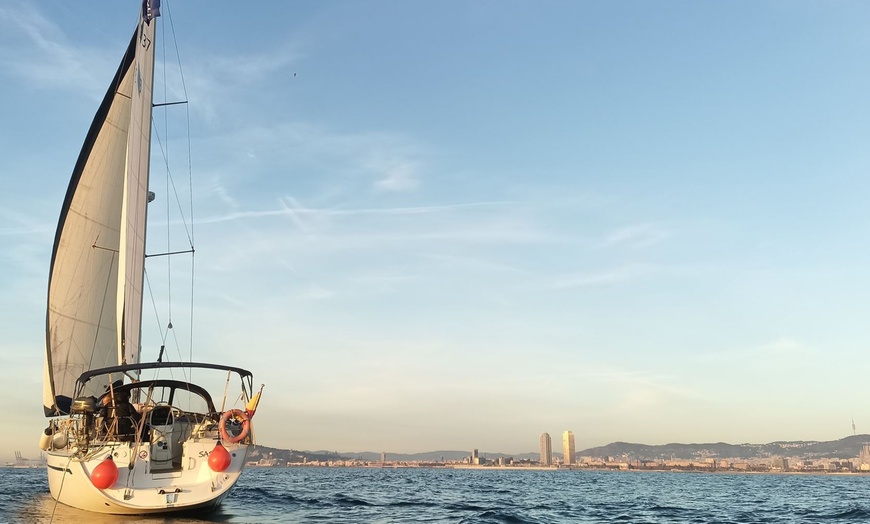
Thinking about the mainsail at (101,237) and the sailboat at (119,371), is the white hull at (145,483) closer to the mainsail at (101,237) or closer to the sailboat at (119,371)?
the sailboat at (119,371)

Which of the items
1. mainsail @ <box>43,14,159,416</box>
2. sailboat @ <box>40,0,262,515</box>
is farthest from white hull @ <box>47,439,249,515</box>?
mainsail @ <box>43,14,159,416</box>

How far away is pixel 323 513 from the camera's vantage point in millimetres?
21953

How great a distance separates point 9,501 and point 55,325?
6.90 meters

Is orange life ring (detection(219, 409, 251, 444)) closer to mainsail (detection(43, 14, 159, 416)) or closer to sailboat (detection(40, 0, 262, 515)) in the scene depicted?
sailboat (detection(40, 0, 262, 515))

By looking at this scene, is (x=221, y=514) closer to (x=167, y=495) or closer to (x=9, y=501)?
(x=167, y=495)

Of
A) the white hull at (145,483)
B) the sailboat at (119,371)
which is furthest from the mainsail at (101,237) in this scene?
the white hull at (145,483)

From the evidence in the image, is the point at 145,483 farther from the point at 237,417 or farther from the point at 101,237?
the point at 101,237

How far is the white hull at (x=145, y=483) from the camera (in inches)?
646

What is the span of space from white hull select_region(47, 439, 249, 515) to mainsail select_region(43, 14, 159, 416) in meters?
5.75

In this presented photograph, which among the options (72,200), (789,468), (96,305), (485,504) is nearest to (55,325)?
(96,305)

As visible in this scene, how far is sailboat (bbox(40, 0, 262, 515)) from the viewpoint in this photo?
55.9ft

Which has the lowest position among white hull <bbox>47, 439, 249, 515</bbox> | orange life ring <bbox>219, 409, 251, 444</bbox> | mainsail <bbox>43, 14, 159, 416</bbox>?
white hull <bbox>47, 439, 249, 515</bbox>

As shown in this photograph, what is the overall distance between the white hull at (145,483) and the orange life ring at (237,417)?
8.5 inches

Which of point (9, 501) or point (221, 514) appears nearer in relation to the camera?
point (221, 514)
